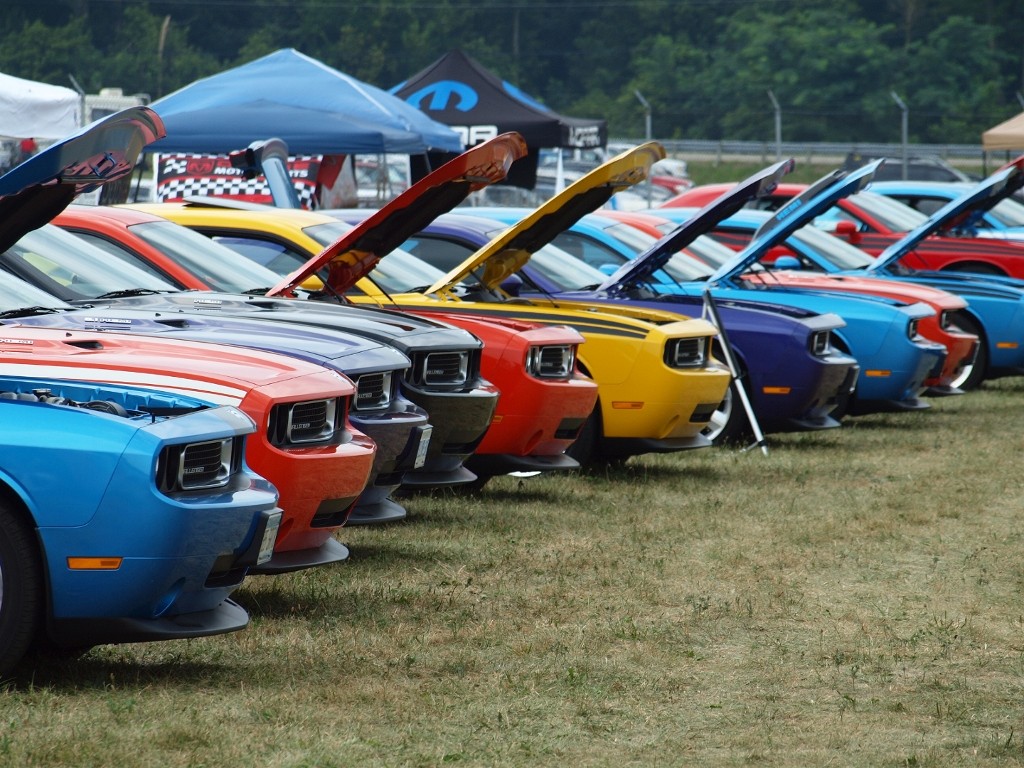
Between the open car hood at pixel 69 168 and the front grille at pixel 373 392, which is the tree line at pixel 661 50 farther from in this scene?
the open car hood at pixel 69 168

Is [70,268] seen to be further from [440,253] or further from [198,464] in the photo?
[440,253]

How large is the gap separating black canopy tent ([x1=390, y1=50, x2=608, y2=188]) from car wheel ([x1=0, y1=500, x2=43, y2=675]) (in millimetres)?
15492

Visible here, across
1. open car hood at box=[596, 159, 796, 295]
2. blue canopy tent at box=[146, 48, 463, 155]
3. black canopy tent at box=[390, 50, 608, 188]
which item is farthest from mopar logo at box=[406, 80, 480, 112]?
open car hood at box=[596, 159, 796, 295]

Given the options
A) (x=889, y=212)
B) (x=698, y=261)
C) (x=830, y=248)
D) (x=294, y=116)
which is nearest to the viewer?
(x=698, y=261)

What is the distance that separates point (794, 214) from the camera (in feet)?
36.6


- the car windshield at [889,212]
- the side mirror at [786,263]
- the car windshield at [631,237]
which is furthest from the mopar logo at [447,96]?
the side mirror at [786,263]

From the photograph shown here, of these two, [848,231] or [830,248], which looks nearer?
[830,248]

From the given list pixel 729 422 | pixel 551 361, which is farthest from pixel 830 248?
pixel 551 361

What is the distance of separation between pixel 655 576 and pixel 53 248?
9.80 feet

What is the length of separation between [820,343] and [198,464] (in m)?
6.68

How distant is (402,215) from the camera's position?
7.91 metres

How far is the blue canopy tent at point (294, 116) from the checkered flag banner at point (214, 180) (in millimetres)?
200

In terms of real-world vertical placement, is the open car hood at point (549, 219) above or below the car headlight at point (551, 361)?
above

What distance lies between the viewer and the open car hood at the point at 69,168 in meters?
5.55
